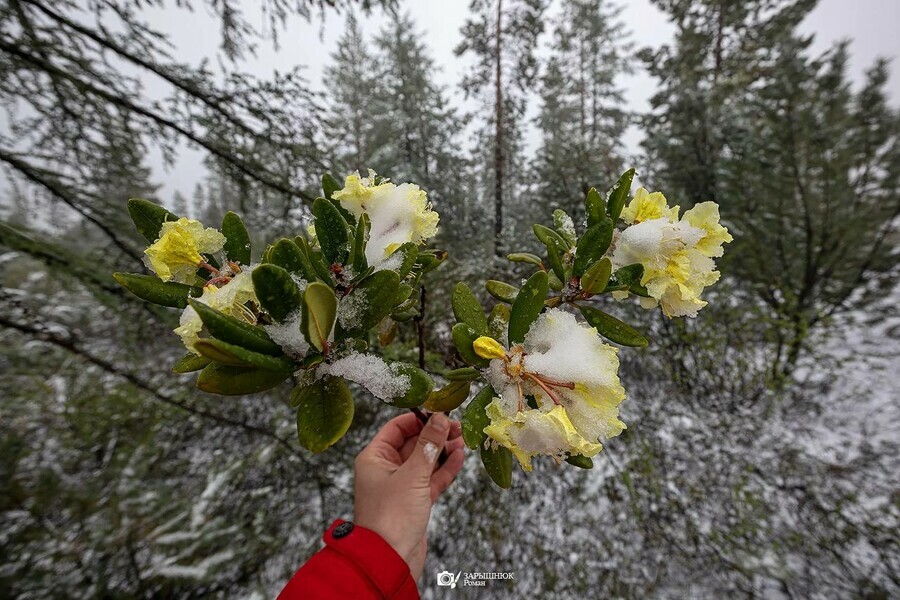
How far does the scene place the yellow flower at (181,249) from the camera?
63 centimetres

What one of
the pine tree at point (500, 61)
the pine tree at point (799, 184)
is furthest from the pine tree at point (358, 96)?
the pine tree at point (799, 184)

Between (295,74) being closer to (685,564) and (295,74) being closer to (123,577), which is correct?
(123,577)

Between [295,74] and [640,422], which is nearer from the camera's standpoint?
[295,74]

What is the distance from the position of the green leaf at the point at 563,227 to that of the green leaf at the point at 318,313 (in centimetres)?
59

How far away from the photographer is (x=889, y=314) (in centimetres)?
491

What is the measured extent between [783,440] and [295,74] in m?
5.70

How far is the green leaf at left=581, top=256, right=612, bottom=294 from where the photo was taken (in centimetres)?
72

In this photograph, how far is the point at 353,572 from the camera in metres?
1.07

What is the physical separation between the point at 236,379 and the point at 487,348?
413 mm

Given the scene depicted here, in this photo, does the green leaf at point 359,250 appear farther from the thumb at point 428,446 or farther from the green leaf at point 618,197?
the thumb at point 428,446

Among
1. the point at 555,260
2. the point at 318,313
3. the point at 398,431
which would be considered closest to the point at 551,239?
the point at 555,260

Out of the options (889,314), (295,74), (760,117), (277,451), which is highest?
(760,117)

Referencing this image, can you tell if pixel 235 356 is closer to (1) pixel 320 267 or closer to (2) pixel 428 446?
(1) pixel 320 267

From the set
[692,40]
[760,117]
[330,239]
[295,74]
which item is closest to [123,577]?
[330,239]
